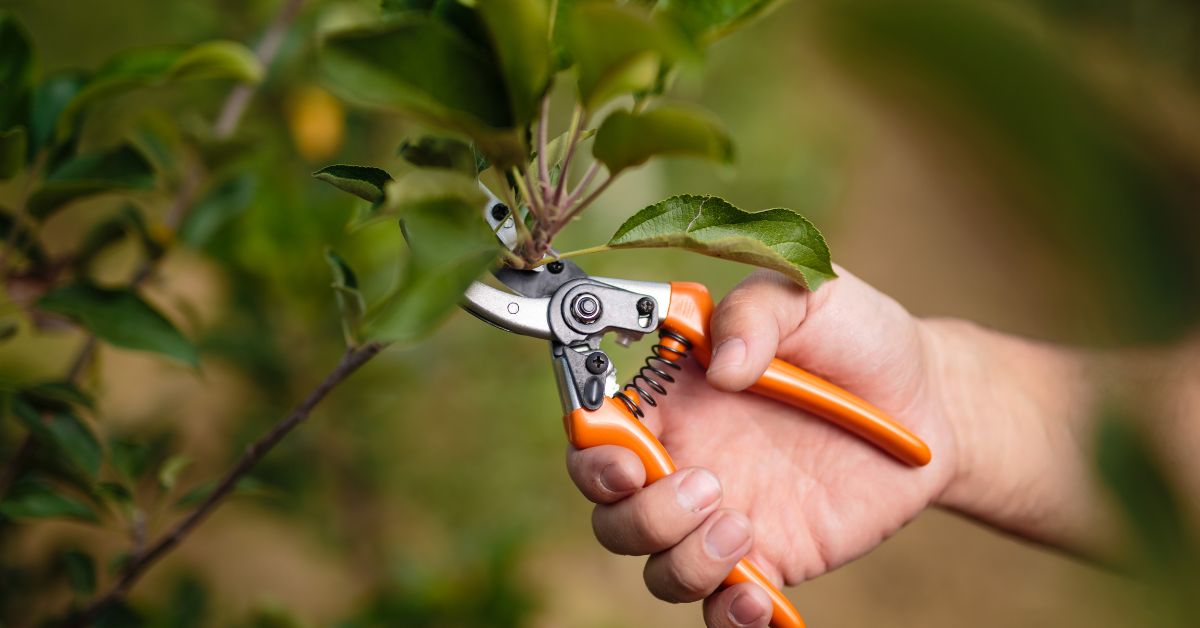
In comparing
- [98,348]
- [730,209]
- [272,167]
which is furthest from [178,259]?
[730,209]

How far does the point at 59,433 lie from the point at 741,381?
64 centimetres

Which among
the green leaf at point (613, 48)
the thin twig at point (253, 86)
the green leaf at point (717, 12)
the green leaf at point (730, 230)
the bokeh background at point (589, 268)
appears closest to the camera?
the bokeh background at point (589, 268)

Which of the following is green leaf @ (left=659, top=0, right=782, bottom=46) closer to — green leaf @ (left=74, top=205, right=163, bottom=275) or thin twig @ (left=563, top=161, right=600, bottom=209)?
thin twig @ (left=563, top=161, right=600, bottom=209)

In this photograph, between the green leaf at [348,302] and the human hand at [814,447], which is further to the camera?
the human hand at [814,447]

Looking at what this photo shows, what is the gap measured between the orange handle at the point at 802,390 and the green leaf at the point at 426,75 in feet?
1.19

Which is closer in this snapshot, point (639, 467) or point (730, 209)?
point (730, 209)

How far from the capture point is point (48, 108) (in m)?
0.77

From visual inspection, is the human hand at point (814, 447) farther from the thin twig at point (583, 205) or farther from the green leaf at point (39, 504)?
the green leaf at point (39, 504)

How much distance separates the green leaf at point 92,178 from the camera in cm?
75

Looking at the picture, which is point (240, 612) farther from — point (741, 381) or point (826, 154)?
point (826, 154)

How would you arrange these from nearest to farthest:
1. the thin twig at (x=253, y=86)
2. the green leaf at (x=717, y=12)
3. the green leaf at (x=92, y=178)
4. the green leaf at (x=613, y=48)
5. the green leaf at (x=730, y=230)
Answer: the green leaf at (x=613, y=48), the green leaf at (x=717, y=12), the green leaf at (x=730, y=230), the green leaf at (x=92, y=178), the thin twig at (x=253, y=86)

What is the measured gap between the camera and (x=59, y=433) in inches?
31.2

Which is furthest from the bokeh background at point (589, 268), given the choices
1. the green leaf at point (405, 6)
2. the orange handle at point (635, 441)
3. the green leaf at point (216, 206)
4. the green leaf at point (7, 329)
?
the orange handle at point (635, 441)

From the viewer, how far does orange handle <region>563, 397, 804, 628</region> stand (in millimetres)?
782
